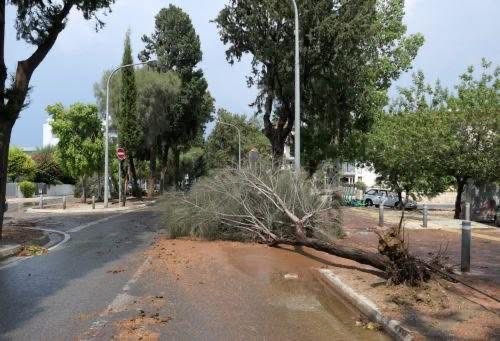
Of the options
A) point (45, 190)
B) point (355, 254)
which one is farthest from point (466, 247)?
point (45, 190)

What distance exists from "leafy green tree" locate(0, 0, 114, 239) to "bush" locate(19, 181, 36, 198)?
36.7 metres

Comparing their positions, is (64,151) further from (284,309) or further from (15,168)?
(284,309)

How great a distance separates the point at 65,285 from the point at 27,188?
1784 inches

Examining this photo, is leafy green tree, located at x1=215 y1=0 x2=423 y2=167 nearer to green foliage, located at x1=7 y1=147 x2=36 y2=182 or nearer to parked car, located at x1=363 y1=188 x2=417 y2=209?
parked car, located at x1=363 y1=188 x2=417 y2=209

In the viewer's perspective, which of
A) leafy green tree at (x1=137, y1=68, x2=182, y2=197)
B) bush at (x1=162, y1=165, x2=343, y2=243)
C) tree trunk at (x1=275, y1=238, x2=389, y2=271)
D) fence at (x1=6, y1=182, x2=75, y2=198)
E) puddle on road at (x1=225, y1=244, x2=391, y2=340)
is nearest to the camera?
puddle on road at (x1=225, y1=244, x2=391, y2=340)

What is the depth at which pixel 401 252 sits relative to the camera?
923 cm

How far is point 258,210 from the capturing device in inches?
621

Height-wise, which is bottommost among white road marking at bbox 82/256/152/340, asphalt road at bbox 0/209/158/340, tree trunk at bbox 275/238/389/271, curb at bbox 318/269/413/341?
asphalt road at bbox 0/209/158/340

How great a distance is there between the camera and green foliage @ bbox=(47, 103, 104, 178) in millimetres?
38625

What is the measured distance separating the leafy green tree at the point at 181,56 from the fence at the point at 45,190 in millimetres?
13957

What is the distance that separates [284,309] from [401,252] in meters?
2.21

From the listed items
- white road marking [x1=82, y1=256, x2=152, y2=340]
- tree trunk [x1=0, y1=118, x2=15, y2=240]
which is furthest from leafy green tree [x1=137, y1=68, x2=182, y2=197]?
white road marking [x1=82, y1=256, x2=152, y2=340]

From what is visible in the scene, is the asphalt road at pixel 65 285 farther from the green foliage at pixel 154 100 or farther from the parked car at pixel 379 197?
the parked car at pixel 379 197

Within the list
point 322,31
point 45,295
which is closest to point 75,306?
point 45,295
